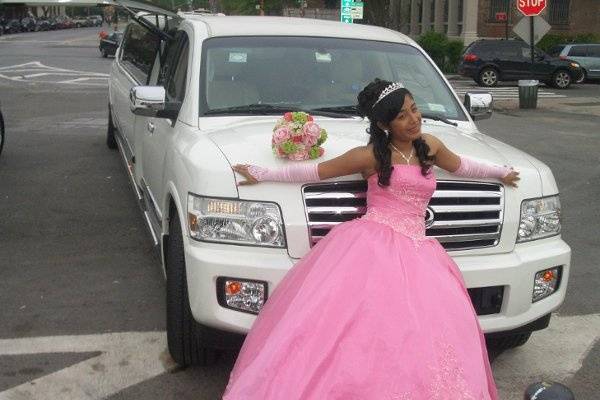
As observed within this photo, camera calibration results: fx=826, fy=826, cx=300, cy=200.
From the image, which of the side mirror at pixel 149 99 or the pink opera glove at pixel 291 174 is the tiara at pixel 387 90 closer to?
the pink opera glove at pixel 291 174

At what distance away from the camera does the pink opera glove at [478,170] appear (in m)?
3.93

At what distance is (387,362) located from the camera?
117 inches

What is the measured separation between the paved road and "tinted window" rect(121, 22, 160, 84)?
1.32 metres

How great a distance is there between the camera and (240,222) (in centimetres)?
378

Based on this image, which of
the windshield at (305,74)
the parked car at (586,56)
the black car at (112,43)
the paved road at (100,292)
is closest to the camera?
the paved road at (100,292)

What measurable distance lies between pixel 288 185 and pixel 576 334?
2.28 m

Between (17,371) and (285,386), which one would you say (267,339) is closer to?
(285,386)

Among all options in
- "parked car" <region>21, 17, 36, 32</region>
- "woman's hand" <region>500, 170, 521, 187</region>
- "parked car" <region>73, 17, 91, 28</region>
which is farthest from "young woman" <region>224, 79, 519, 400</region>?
"parked car" <region>73, 17, 91, 28</region>

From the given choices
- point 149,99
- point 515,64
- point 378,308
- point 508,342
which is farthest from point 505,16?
Result: point 378,308

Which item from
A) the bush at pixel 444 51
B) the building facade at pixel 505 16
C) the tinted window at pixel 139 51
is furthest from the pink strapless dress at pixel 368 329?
the building facade at pixel 505 16

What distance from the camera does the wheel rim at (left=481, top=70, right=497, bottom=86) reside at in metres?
28.5

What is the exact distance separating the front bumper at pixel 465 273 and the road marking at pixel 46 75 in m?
19.9

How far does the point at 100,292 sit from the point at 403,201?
282 cm

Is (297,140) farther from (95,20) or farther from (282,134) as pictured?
(95,20)
